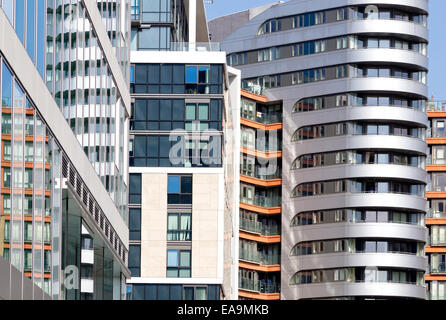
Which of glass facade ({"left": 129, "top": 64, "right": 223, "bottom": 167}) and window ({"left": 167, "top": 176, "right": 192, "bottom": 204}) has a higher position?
glass facade ({"left": 129, "top": 64, "right": 223, "bottom": 167})

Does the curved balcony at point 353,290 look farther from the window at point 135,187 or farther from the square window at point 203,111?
the square window at point 203,111

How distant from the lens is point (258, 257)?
12281 cm

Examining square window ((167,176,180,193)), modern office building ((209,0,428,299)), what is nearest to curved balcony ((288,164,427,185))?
modern office building ((209,0,428,299))

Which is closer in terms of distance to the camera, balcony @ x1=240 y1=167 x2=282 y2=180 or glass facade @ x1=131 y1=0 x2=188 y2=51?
glass facade @ x1=131 y1=0 x2=188 y2=51

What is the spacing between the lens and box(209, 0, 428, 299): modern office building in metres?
120

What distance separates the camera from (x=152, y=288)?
275ft

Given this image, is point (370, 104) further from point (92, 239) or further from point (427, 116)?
point (92, 239)

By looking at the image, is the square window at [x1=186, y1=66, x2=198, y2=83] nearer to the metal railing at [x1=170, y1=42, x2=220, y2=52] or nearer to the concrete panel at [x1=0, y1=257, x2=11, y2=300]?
the metal railing at [x1=170, y1=42, x2=220, y2=52]

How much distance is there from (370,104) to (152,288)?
47.5m

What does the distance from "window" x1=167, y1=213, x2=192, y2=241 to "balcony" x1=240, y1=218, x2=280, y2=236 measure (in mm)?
34869

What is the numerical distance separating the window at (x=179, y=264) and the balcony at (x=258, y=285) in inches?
1272

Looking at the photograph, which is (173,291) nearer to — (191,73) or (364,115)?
(191,73)

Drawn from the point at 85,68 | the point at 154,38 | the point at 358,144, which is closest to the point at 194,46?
the point at 154,38
